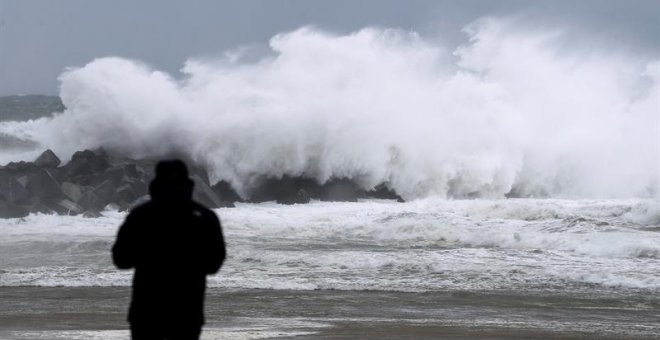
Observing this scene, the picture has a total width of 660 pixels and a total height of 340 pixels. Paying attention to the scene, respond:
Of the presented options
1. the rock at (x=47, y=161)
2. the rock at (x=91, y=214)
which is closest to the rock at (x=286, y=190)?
the rock at (x=47, y=161)

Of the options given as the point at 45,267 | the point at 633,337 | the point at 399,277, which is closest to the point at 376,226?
the point at 399,277

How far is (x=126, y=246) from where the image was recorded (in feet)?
12.9

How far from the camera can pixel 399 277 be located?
1274 centimetres

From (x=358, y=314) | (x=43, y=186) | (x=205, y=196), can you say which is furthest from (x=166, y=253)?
(x=205, y=196)

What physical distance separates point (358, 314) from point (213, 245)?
594 centimetres

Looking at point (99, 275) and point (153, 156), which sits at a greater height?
point (153, 156)

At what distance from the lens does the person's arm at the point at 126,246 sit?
12.8 ft

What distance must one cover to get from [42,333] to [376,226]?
11.4m

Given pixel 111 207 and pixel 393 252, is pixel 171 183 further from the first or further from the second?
pixel 111 207

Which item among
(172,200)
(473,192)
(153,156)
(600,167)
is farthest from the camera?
(600,167)

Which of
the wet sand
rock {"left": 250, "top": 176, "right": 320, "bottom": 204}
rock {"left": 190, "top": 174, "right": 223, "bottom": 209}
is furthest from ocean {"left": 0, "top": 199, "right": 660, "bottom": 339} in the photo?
rock {"left": 250, "top": 176, "right": 320, "bottom": 204}

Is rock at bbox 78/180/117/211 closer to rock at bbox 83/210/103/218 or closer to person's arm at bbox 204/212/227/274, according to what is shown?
rock at bbox 83/210/103/218

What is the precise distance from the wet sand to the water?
0.73 metres

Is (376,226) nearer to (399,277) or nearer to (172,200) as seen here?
(399,277)
